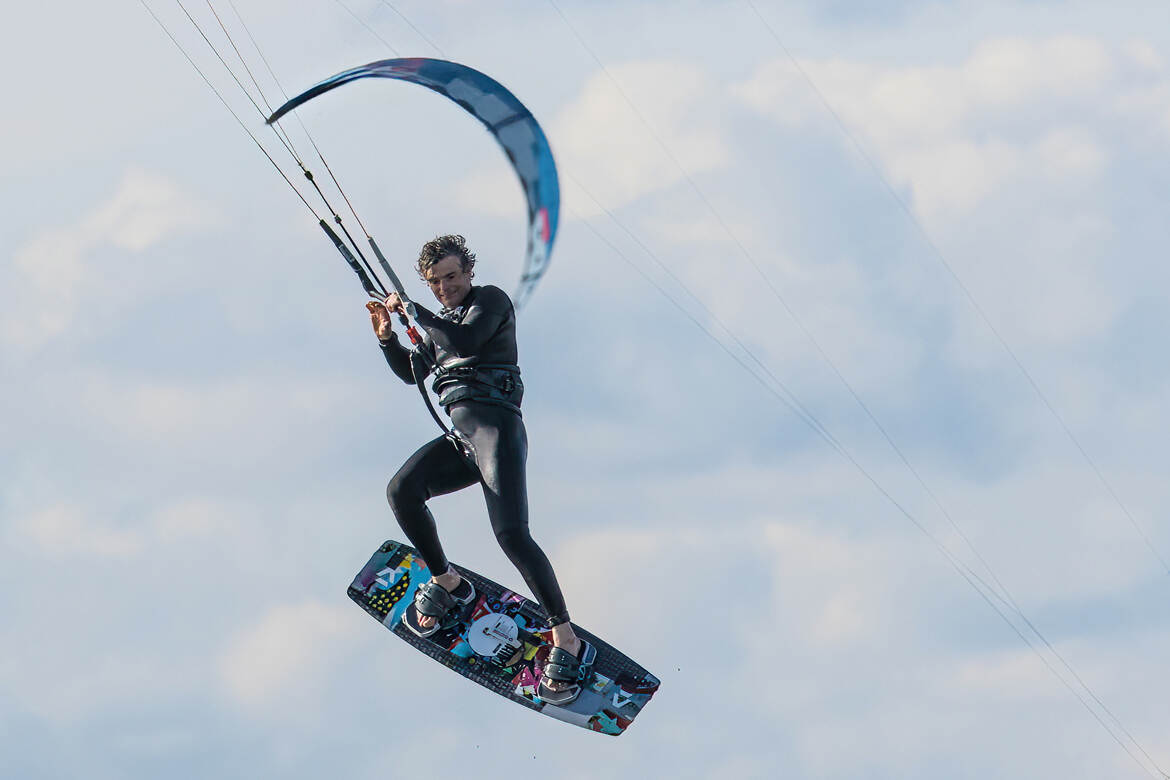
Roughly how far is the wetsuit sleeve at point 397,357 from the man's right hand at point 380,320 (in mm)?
50

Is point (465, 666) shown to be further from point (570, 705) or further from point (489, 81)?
point (489, 81)

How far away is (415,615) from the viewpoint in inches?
576

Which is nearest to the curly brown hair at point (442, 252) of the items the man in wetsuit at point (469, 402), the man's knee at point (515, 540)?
the man in wetsuit at point (469, 402)

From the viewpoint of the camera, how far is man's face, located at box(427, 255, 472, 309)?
41.5 ft

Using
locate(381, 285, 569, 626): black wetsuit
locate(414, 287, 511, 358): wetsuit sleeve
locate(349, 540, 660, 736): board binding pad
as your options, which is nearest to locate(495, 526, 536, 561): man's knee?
locate(381, 285, 569, 626): black wetsuit

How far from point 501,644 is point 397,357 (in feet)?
9.57

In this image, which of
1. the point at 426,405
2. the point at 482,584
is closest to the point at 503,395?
the point at 426,405

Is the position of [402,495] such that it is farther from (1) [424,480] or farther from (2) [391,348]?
(2) [391,348]

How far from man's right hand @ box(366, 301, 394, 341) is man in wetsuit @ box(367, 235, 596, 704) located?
10mm

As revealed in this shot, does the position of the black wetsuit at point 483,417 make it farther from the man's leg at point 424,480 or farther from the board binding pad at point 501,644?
the board binding pad at point 501,644

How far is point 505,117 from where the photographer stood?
1248 cm

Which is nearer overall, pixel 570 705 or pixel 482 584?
pixel 570 705

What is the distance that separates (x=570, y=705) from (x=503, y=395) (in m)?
2.87

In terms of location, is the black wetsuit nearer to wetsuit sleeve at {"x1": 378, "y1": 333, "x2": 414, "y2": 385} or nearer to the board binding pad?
wetsuit sleeve at {"x1": 378, "y1": 333, "x2": 414, "y2": 385}
